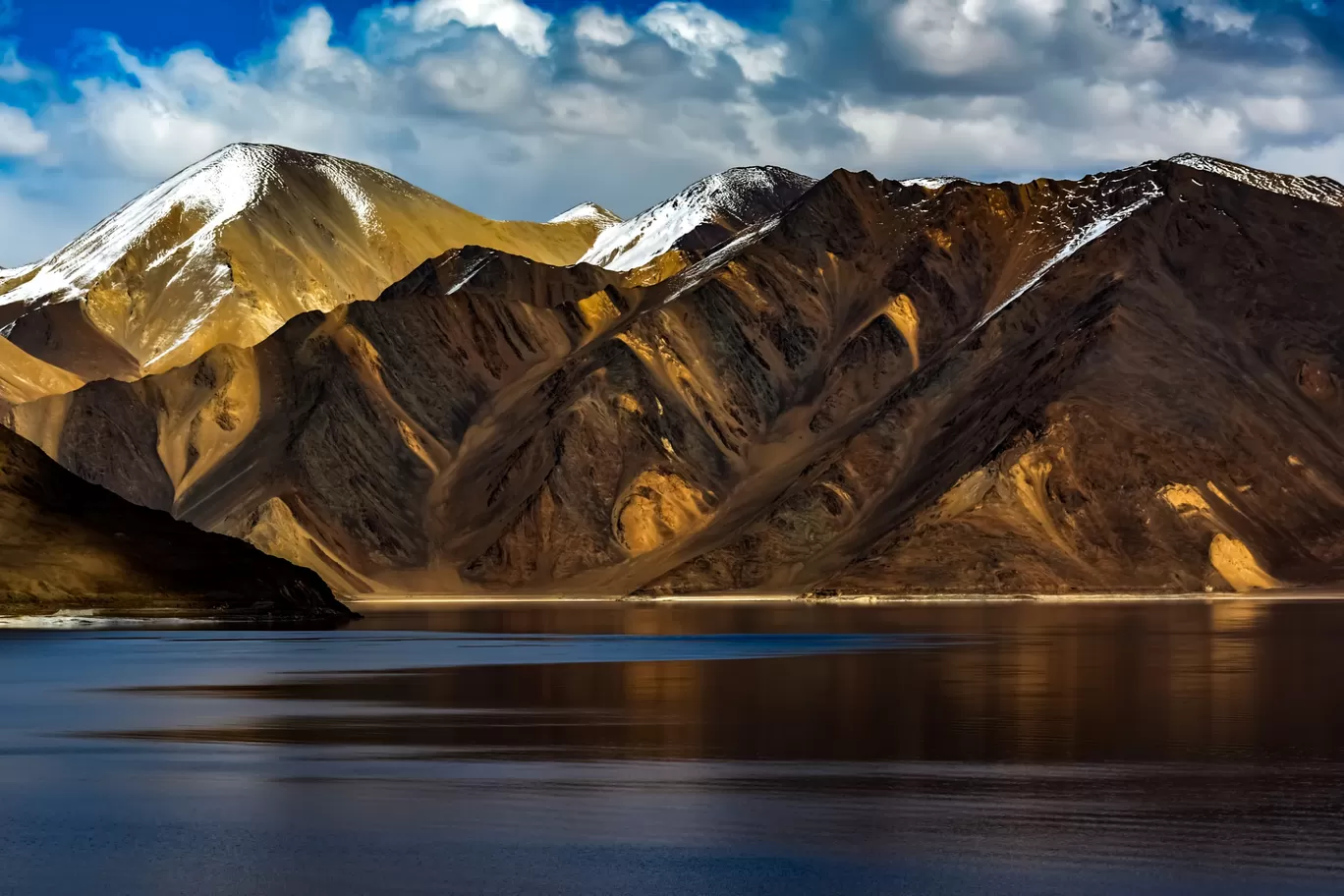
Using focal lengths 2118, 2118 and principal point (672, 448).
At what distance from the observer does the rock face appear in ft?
488

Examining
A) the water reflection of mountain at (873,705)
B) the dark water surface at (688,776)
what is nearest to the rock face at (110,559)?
the dark water surface at (688,776)

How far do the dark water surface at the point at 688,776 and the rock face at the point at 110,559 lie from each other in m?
62.5

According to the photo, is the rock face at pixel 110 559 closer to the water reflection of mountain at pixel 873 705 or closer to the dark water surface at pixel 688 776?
the dark water surface at pixel 688 776

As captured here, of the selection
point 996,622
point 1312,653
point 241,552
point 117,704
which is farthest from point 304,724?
point 241,552

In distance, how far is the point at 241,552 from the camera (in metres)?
166

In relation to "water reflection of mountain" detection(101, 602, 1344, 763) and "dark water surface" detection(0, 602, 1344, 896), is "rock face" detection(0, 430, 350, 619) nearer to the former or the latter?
"dark water surface" detection(0, 602, 1344, 896)

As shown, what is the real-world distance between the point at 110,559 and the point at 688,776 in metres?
116

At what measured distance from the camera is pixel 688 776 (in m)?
44.9

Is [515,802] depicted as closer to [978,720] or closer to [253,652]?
[978,720]

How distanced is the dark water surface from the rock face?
62.5 m

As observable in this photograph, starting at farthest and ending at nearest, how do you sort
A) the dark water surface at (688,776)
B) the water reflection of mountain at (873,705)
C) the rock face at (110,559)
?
the rock face at (110,559) < the water reflection of mountain at (873,705) < the dark water surface at (688,776)

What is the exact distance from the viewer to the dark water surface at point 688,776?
3350cm

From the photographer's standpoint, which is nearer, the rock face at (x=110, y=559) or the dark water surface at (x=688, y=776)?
the dark water surface at (x=688, y=776)

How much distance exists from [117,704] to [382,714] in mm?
11142
